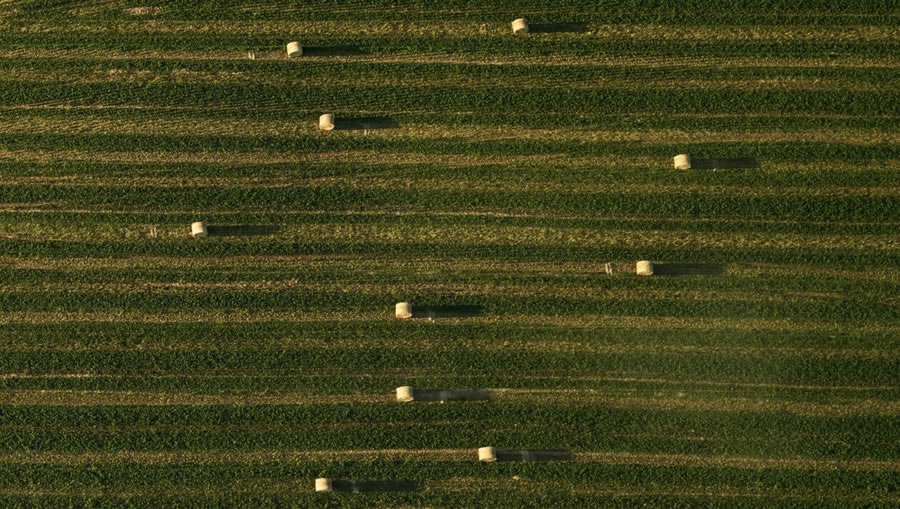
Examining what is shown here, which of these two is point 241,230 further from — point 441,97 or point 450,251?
point 441,97

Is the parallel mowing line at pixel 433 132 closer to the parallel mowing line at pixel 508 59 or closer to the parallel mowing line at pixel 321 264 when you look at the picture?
the parallel mowing line at pixel 508 59

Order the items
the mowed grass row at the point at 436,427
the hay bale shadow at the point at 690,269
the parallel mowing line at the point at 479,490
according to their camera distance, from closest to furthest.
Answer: the parallel mowing line at the point at 479,490 → the mowed grass row at the point at 436,427 → the hay bale shadow at the point at 690,269

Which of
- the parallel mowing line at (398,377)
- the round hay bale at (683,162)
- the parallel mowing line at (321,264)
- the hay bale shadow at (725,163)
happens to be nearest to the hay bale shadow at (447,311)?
the parallel mowing line at (321,264)

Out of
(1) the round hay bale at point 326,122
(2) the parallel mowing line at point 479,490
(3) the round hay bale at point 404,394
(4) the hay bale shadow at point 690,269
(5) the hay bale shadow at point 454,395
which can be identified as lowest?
(2) the parallel mowing line at point 479,490

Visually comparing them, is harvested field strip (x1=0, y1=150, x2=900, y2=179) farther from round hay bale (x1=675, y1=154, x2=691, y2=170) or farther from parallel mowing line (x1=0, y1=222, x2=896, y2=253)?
parallel mowing line (x1=0, y1=222, x2=896, y2=253)

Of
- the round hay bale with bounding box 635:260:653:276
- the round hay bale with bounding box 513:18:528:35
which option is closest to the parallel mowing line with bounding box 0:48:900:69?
the round hay bale with bounding box 513:18:528:35

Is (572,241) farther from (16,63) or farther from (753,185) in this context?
(16,63)
